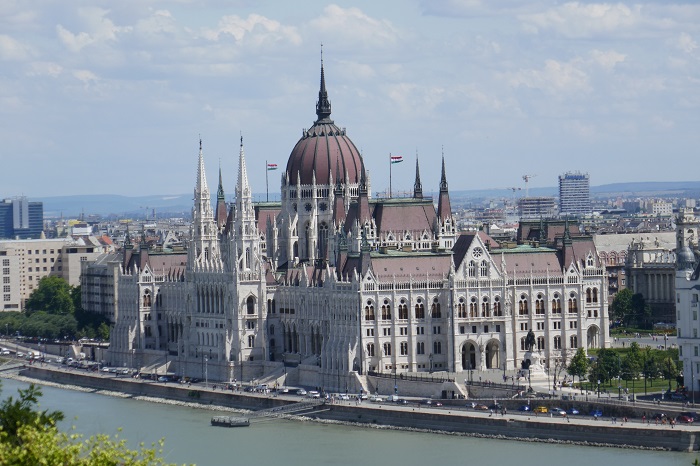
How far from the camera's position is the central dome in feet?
460

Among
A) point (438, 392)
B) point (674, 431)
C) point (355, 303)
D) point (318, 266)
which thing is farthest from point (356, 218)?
point (674, 431)

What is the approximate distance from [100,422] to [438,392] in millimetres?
18773

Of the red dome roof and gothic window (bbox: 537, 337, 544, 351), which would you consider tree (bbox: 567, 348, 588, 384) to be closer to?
gothic window (bbox: 537, 337, 544, 351)

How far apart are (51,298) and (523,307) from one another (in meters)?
68.1

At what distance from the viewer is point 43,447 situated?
50.1 meters

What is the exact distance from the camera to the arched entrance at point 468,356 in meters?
121

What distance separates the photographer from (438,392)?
114 meters

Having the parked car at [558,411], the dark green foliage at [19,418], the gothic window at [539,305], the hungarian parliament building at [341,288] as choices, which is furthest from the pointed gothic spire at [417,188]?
the dark green foliage at [19,418]

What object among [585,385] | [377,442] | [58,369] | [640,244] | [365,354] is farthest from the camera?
[640,244]

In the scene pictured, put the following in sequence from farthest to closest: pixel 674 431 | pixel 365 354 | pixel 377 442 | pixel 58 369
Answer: pixel 58 369, pixel 365 354, pixel 377 442, pixel 674 431

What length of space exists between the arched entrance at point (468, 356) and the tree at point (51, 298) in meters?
63.3

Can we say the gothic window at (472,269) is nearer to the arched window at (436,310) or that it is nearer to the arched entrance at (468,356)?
the arched window at (436,310)

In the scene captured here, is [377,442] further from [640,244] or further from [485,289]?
[640,244]

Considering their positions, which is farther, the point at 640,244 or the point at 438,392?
the point at 640,244
